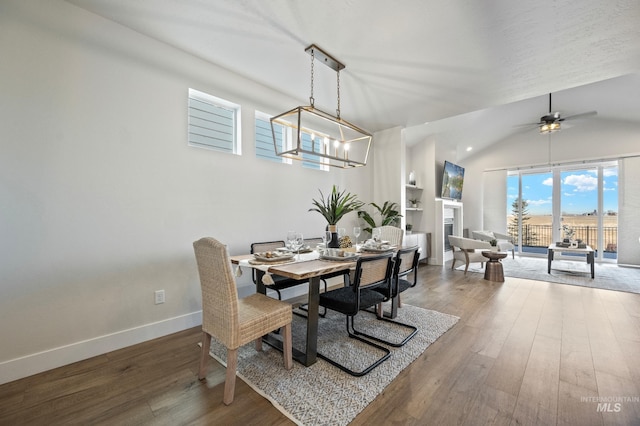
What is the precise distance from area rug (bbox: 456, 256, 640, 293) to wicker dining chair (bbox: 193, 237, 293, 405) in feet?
16.1

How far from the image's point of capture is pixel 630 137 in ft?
18.7

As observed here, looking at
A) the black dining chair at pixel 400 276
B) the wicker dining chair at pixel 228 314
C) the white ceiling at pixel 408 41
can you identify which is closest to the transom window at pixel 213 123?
the white ceiling at pixel 408 41

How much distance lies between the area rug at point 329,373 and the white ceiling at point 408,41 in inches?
110

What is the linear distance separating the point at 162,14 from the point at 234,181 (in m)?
1.59

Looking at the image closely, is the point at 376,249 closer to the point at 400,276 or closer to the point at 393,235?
the point at 400,276

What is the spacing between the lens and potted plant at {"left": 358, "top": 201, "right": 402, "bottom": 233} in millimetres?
4703

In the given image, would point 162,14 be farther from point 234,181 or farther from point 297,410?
point 297,410

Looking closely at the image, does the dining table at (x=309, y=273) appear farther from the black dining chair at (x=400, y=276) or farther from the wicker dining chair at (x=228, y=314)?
the black dining chair at (x=400, y=276)

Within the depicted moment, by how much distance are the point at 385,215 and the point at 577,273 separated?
400 centimetres

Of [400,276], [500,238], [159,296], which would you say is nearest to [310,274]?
[400,276]

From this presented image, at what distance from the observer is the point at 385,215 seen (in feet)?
15.9

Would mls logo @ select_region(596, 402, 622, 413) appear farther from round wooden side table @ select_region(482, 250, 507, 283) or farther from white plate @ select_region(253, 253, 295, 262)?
round wooden side table @ select_region(482, 250, 507, 283)

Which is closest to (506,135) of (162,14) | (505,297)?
(505,297)

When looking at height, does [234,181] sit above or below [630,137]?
below
